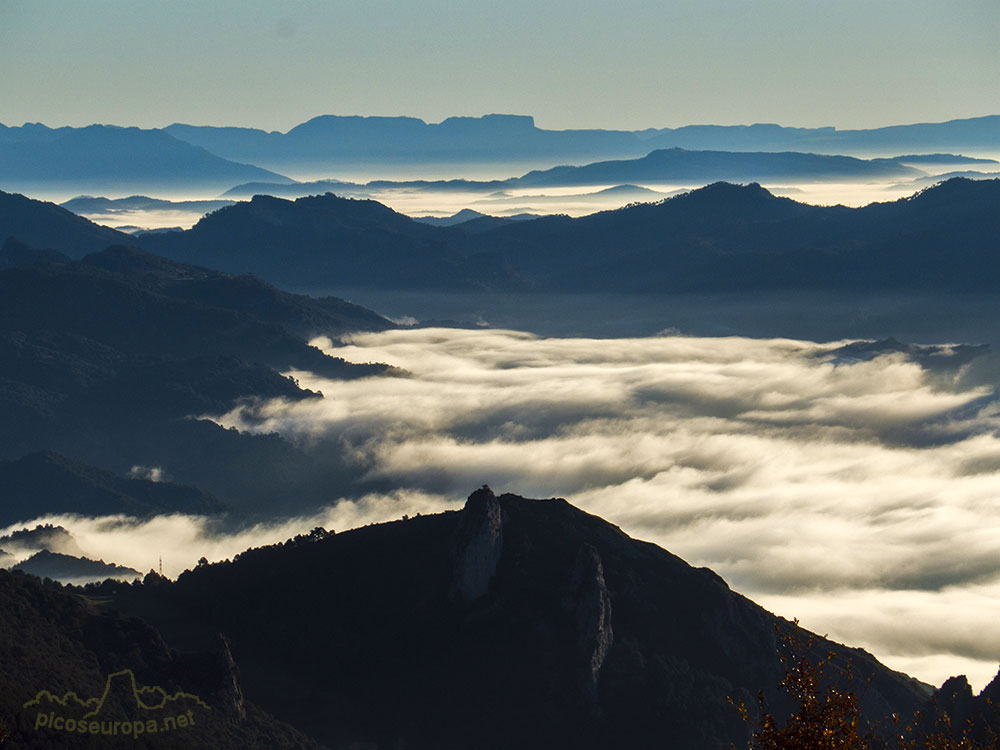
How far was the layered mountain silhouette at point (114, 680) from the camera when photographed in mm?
104312

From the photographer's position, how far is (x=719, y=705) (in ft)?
416

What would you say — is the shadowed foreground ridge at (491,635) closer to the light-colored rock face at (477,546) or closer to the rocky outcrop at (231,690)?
the light-colored rock face at (477,546)

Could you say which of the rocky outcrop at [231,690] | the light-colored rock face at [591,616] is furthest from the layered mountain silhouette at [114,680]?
the light-colored rock face at [591,616]

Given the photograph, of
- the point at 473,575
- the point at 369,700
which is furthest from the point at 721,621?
the point at 369,700

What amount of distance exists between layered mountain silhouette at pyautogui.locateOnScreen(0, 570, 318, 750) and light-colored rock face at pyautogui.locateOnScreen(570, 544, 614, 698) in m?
26.4

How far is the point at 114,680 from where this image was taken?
374 feet

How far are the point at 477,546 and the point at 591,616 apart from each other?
13331 mm

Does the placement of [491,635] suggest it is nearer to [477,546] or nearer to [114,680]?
[477,546]

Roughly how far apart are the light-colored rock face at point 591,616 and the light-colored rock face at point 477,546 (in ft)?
30.4

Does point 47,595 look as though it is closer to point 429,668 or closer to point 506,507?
point 429,668

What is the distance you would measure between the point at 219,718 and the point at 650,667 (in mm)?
40421

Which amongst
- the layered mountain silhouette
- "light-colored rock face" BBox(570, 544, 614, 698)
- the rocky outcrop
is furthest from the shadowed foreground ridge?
the layered mountain silhouette

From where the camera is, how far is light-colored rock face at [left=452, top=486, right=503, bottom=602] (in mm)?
133375

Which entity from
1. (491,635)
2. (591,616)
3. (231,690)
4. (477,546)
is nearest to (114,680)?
(231,690)
